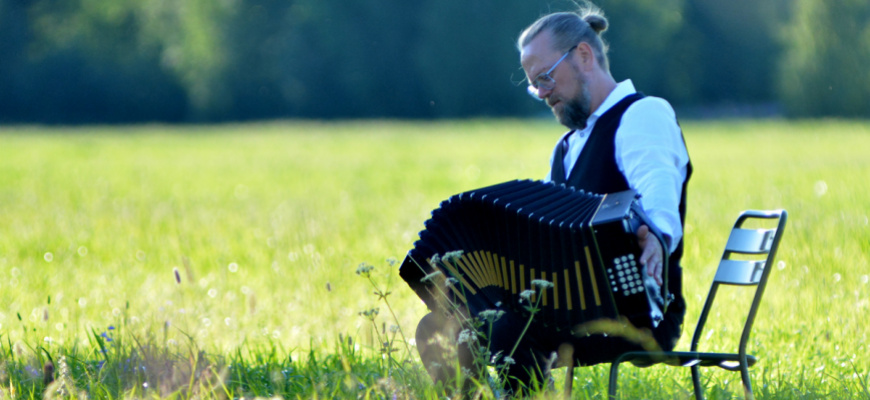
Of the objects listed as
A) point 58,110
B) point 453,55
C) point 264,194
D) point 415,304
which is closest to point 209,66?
point 58,110

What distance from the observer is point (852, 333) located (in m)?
5.29

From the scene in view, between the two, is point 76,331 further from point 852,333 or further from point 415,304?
point 852,333

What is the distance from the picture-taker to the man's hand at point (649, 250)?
3.13m

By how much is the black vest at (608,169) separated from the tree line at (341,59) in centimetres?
5372

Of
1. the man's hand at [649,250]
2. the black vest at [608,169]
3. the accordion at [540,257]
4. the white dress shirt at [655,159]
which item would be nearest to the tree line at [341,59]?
the black vest at [608,169]

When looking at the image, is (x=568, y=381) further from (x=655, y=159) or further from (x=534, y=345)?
(x=655, y=159)

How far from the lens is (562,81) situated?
391 cm

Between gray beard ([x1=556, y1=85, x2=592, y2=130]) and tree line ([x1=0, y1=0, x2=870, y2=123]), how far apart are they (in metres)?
53.6

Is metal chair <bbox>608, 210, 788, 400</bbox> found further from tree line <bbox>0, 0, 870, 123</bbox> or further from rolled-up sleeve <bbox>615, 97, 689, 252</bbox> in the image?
tree line <bbox>0, 0, 870, 123</bbox>

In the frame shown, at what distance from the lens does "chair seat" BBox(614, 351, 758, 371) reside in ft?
10.8

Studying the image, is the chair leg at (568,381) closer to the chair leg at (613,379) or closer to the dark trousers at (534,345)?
the dark trousers at (534,345)

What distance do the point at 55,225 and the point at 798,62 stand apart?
149 ft

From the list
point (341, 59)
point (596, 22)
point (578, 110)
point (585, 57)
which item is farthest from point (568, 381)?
point (341, 59)

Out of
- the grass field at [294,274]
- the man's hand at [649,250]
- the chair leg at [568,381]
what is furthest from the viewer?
the grass field at [294,274]
